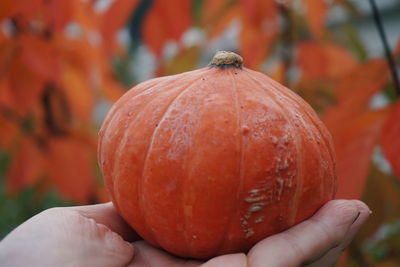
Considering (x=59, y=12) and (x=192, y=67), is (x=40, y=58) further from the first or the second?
(x=192, y=67)

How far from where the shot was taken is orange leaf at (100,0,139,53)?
1854mm

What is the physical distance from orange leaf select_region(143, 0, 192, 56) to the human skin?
75 centimetres

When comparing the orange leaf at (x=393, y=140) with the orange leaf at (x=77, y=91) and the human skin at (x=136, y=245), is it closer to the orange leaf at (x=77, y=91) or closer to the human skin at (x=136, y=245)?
the human skin at (x=136, y=245)

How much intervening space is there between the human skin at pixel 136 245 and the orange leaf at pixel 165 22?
29.6 inches

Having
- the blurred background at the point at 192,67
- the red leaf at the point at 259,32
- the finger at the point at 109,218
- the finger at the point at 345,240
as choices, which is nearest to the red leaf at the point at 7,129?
the blurred background at the point at 192,67

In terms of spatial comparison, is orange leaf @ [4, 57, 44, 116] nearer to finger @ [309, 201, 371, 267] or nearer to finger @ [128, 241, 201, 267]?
finger @ [128, 241, 201, 267]

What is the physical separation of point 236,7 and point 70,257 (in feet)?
5.24

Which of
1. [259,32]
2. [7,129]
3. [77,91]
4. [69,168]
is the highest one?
[259,32]

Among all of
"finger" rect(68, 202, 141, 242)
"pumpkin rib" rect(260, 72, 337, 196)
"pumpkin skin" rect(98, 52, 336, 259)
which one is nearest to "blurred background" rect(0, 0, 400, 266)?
"pumpkin rib" rect(260, 72, 337, 196)

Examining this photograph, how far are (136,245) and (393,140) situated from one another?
0.69 meters

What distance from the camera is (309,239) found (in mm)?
1062

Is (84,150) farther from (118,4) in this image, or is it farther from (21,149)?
(118,4)

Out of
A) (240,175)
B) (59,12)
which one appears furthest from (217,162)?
(59,12)

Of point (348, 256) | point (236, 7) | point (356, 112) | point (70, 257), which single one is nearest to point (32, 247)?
point (70, 257)
